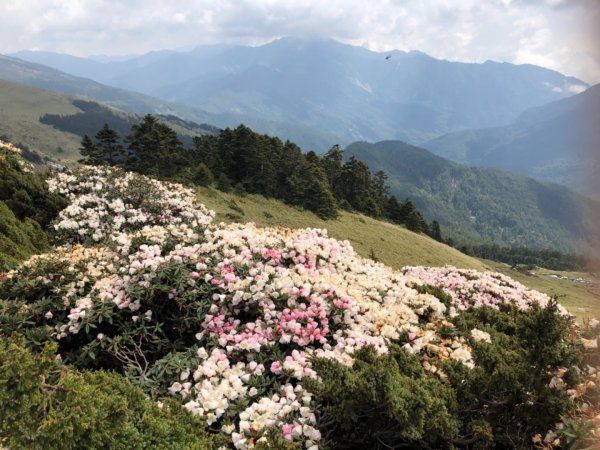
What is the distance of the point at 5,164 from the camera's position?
1596 centimetres

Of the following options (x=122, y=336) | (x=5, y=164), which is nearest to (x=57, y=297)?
(x=122, y=336)

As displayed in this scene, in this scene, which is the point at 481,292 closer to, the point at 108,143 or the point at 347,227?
the point at 347,227

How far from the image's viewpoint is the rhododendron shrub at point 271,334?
203 inches

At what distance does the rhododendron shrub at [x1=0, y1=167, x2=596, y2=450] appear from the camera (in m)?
5.16

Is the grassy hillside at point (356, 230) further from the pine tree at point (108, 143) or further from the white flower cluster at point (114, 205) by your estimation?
the white flower cluster at point (114, 205)

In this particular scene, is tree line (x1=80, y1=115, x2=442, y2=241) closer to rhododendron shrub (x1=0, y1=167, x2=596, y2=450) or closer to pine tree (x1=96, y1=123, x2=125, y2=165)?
pine tree (x1=96, y1=123, x2=125, y2=165)

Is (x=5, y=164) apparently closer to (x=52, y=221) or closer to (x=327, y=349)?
(x=52, y=221)

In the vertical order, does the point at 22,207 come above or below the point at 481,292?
above

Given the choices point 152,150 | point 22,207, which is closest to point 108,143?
point 152,150

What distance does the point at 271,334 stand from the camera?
6.55 metres

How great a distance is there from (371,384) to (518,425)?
2.34m

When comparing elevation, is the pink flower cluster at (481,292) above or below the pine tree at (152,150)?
below

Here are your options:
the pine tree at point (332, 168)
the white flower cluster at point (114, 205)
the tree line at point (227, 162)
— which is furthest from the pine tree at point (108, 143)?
the pine tree at point (332, 168)

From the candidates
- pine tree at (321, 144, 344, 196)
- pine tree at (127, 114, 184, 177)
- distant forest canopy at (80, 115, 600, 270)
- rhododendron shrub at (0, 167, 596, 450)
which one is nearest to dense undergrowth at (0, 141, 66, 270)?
rhododendron shrub at (0, 167, 596, 450)
